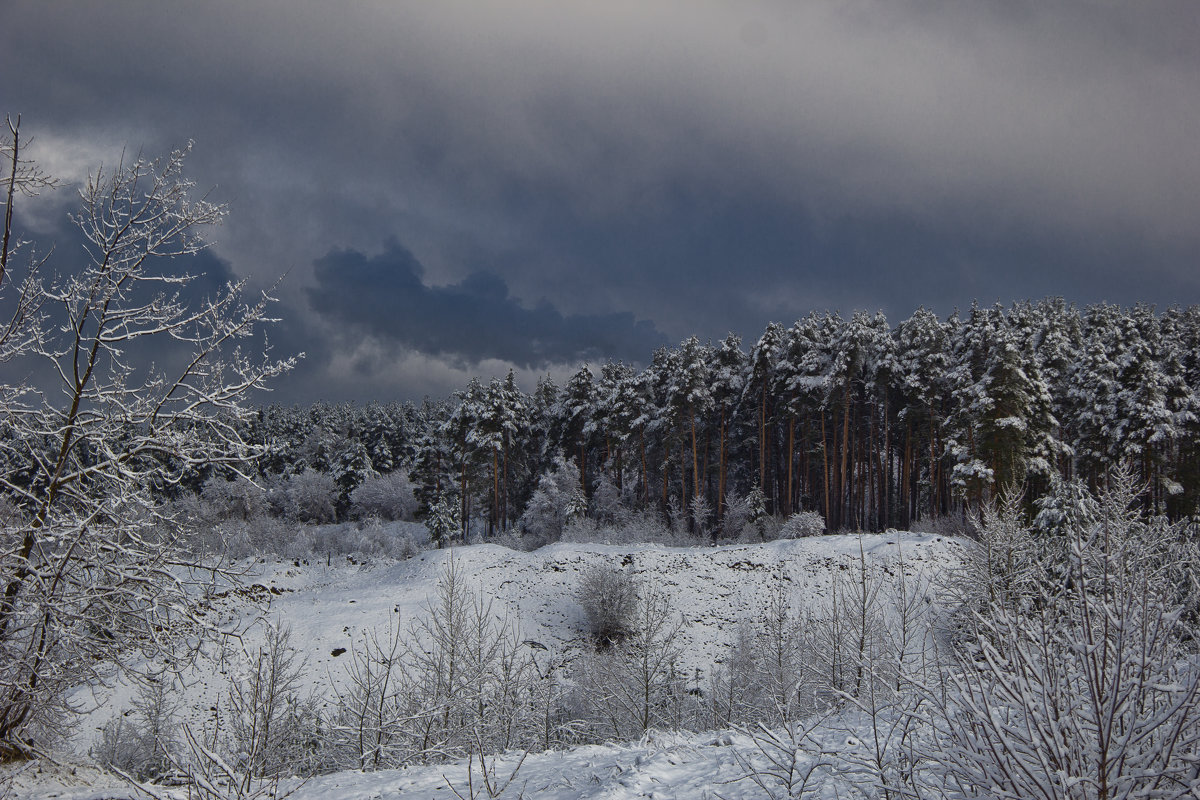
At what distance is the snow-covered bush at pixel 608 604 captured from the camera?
2406 centimetres

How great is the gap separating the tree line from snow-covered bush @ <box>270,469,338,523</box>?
1235 cm

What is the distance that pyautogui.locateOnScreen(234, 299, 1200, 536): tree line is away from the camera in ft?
97.6

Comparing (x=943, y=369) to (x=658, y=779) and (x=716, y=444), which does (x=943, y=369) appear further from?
(x=658, y=779)

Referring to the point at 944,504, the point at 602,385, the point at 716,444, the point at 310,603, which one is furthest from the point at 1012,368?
the point at 310,603

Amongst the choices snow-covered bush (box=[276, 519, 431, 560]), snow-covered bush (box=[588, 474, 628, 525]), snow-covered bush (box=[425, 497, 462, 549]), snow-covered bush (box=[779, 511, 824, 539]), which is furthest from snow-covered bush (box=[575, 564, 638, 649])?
snow-covered bush (box=[425, 497, 462, 549])

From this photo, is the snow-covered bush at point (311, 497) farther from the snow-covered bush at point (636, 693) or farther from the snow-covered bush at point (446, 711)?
the snow-covered bush at point (446, 711)

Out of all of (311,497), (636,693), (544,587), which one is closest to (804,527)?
(544,587)

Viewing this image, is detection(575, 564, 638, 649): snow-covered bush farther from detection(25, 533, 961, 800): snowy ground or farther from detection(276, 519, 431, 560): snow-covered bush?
detection(276, 519, 431, 560): snow-covered bush

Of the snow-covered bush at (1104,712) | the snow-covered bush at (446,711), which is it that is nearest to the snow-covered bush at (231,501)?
the snow-covered bush at (446,711)

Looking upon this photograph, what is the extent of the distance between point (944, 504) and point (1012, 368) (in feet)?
46.7

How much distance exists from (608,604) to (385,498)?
41094 millimetres

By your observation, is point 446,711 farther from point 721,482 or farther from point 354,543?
point 354,543

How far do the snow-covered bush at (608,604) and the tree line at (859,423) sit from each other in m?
15.3

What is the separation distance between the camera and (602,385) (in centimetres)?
5109
